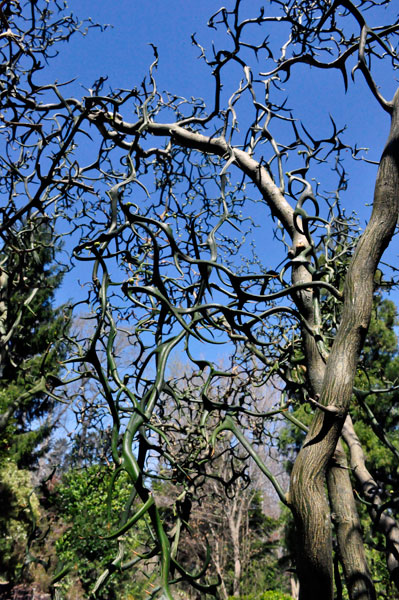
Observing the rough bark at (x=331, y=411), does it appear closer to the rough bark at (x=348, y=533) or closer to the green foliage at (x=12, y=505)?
the rough bark at (x=348, y=533)

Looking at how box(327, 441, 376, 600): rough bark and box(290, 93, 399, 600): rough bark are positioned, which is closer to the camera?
box(290, 93, 399, 600): rough bark

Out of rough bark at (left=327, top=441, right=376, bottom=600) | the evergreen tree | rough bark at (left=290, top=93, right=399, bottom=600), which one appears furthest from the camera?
the evergreen tree

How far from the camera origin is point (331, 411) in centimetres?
88

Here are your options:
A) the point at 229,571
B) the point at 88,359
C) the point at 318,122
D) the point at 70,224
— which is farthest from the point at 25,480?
the point at 88,359

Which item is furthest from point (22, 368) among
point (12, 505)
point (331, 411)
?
point (12, 505)

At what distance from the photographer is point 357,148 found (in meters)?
2.36

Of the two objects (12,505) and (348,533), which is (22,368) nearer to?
(348,533)

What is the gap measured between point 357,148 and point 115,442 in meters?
2.16

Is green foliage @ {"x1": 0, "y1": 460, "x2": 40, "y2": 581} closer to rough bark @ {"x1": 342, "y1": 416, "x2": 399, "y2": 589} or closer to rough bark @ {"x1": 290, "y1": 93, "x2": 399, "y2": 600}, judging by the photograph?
rough bark @ {"x1": 342, "y1": 416, "x2": 399, "y2": 589}

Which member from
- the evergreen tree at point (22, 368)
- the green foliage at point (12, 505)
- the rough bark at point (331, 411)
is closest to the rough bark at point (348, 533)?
the rough bark at point (331, 411)

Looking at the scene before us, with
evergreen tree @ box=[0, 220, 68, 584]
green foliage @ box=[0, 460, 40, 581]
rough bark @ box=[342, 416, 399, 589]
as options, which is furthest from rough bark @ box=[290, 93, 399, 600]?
green foliage @ box=[0, 460, 40, 581]

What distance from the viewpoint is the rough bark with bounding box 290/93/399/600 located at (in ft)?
2.80

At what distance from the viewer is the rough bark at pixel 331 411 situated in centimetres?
85

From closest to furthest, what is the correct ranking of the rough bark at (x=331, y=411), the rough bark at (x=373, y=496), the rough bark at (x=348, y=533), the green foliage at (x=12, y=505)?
1. the rough bark at (x=331, y=411)
2. the rough bark at (x=348, y=533)
3. the rough bark at (x=373, y=496)
4. the green foliage at (x=12, y=505)
